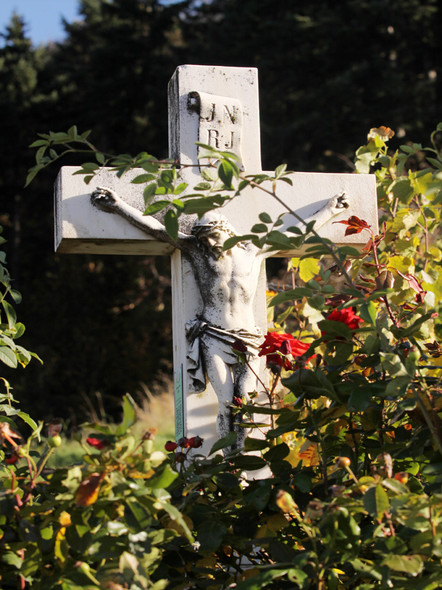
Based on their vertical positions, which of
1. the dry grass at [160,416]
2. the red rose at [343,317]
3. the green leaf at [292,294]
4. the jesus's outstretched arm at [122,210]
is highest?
the jesus's outstretched arm at [122,210]

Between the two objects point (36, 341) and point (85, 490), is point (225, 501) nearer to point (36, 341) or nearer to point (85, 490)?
point (85, 490)

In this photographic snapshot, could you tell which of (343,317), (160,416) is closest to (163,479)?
(343,317)

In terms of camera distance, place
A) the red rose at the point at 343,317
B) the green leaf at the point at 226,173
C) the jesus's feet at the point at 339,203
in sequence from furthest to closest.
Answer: the jesus's feet at the point at 339,203 → the red rose at the point at 343,317 → the green leaf at the point at 226,173

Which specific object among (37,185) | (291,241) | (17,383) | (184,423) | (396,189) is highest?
(37,185)

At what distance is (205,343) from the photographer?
266 cm

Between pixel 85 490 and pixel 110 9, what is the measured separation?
17.7m

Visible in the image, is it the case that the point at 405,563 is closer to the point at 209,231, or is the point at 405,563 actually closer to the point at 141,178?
the point at 141,178

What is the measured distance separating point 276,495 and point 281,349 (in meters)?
0.52

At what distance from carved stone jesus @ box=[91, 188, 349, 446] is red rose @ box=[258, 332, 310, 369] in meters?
0.62

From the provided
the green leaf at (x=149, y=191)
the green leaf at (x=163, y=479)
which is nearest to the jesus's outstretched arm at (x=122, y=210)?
the green leaf at (x=149, y=191)

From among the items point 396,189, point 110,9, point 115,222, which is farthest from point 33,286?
point 396,189

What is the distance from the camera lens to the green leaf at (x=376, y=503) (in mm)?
1224

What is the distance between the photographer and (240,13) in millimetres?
16031

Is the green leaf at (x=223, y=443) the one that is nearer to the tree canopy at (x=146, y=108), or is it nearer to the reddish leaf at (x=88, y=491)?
the reddish leaf at (x=88, y=491)
